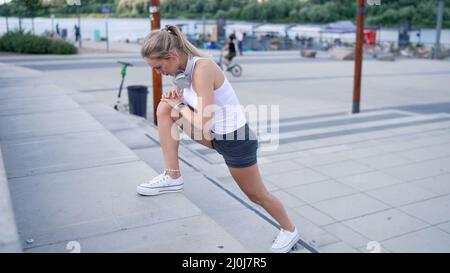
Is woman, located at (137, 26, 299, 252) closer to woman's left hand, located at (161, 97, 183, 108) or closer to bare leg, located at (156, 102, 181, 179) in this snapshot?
woman's left hand, located at (161, 97, 183, 108)

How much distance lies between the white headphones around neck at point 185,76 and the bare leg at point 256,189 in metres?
0.62

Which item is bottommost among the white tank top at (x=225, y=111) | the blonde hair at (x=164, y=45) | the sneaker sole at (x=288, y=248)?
the sneaker sole at (x=288, y=248)

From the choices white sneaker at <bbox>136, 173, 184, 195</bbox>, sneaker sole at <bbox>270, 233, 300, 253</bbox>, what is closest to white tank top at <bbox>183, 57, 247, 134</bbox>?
sneaker sole at <bbox>270, 233, 300, 253</bbox>

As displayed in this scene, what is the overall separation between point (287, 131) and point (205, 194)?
3.76 meters

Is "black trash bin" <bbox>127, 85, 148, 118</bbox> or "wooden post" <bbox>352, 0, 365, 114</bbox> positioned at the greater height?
"wooden post" <bbox>352, 0, 365, 114</bbox>

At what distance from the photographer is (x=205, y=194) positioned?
4477 mm

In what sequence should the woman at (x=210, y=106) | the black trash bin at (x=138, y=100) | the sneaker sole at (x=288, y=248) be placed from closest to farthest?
the woman at (x=210, y=106)
the sneaker sole at (x=288, y=248)
the black trash bin at (x=138, y=100)

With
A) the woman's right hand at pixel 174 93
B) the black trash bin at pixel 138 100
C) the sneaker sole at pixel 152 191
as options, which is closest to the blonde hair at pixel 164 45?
the woman's right hand at pixel 174 93

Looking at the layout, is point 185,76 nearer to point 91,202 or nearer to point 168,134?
point 168,134

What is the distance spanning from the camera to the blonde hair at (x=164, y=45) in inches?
111

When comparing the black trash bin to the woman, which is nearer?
the woman

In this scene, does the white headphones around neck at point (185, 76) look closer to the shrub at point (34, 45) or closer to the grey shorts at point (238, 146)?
the grey shorts at point (238, 146)

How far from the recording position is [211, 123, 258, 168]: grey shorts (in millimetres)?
2943
